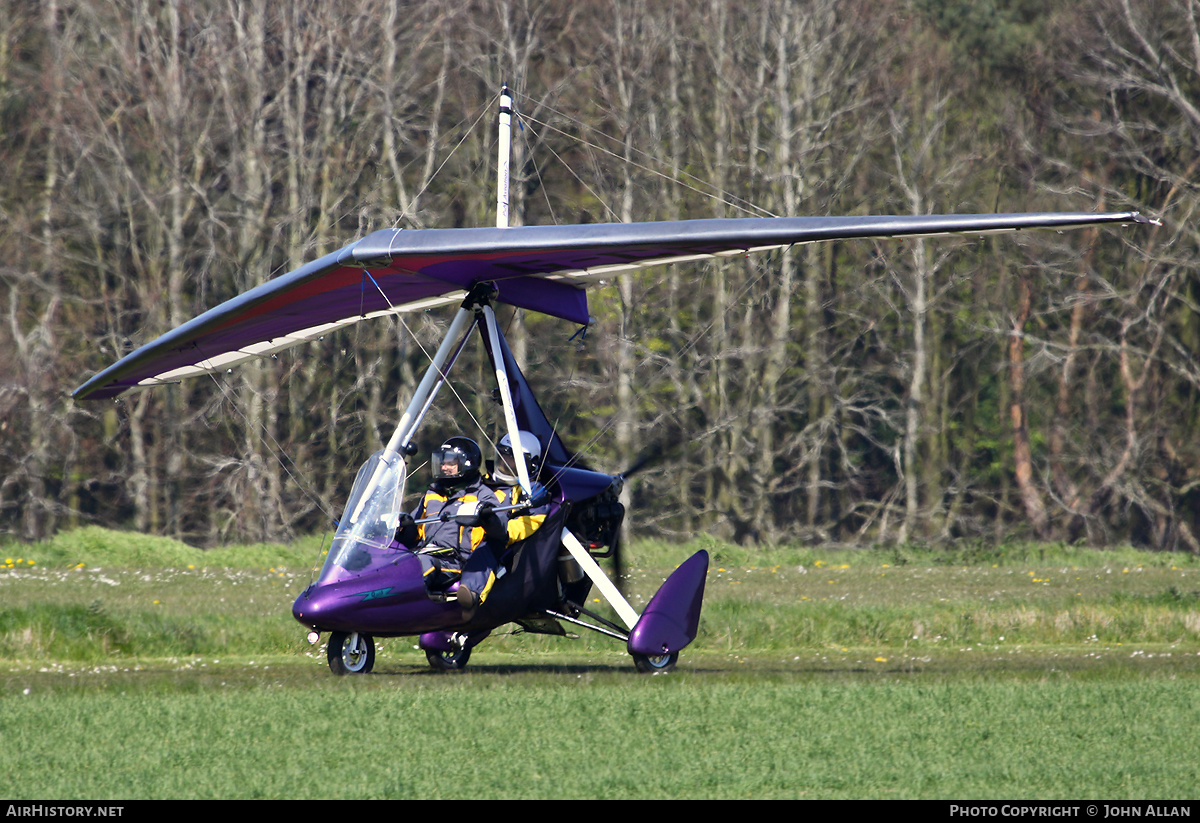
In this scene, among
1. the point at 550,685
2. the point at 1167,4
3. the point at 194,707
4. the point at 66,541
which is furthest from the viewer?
the point at 1167,4

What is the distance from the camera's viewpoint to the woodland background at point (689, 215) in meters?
37.3

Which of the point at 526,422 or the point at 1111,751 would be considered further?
the point at 526,422

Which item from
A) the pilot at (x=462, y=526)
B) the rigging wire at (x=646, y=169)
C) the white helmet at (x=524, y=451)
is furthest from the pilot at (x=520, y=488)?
the rigging wire at (x=646, y=169)

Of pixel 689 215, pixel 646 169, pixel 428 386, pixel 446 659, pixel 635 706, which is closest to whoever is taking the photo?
pixel 635 706

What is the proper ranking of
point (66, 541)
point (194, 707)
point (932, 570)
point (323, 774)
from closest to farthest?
point (323, 774), point (194, 707), point (932, 570), point (66, 541)

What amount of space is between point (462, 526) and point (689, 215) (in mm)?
25548

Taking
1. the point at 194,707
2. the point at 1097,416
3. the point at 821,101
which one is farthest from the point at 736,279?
the point at 194,707

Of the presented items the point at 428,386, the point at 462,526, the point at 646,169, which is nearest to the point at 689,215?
the point at 646,169

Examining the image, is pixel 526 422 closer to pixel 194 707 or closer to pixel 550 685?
pixel 550 685

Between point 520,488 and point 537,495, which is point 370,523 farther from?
point 537,495

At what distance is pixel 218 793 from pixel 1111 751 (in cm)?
528

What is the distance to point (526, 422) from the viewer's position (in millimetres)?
13891

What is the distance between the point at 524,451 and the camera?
13523 mm

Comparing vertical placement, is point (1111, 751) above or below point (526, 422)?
below
